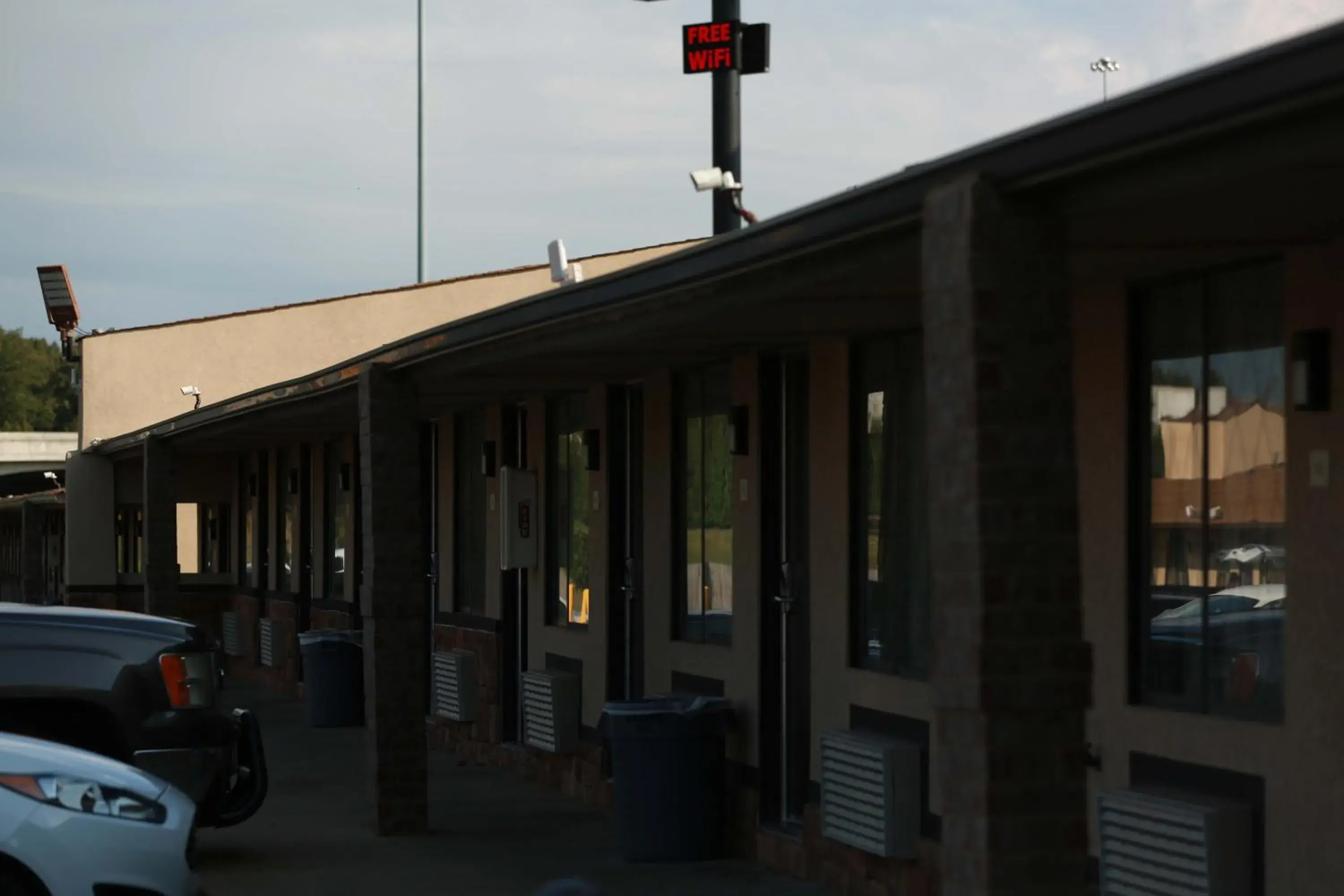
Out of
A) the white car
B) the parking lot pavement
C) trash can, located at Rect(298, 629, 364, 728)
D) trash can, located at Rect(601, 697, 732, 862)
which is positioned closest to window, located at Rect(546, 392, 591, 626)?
the parking lot pavement

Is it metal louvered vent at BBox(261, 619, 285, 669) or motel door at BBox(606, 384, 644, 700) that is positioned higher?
motel door at BBox(606, 384, 644, 700)

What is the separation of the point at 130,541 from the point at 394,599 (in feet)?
77.7

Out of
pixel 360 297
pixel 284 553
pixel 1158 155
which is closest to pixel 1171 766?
pixel 1158 155

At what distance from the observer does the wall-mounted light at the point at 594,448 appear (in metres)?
14.4

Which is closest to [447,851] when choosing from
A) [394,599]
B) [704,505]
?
[394,599]

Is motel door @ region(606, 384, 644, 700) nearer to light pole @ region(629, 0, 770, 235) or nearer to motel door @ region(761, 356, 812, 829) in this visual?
motel door @ region(761, 356, 812, 829)

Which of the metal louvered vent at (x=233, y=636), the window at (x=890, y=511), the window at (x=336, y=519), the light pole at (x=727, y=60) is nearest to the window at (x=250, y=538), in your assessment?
the metal louvered vent at (x=233, y=636)

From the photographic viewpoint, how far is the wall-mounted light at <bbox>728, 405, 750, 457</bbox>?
1185 centimetres

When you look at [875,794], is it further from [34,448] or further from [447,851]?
[34,448]

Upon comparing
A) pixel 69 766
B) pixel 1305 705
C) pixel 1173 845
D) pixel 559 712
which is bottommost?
pixel 559 712

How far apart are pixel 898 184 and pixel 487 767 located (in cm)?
1119

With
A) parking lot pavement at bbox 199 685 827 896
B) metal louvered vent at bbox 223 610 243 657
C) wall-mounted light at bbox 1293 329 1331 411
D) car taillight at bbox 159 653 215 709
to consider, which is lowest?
parking lot pavement at bbox 199 685 827 896

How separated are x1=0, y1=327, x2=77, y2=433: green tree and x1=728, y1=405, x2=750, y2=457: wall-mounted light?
124m

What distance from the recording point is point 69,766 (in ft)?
25.1
